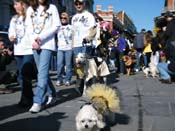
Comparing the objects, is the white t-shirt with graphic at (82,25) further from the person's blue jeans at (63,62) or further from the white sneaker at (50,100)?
the person's blue jeans at (63,62)

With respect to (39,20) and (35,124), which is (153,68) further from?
(35,124)

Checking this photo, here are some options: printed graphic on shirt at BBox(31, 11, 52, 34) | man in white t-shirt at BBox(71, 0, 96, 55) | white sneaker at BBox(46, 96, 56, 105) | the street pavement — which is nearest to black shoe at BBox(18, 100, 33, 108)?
the street pavement

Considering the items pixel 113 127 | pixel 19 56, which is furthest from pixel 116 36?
pixel 113 127

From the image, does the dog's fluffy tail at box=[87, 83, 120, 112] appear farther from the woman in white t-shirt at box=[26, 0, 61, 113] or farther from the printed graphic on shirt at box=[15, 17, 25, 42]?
the printed graphic on shirt at box=[15, 17, 25, 42]

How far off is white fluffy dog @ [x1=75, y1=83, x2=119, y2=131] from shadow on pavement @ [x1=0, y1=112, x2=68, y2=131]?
2.26 ft

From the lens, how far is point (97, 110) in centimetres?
571

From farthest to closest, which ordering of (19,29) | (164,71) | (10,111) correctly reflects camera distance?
(164,71), (19,29), (10,111)

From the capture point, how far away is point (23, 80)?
320 inches

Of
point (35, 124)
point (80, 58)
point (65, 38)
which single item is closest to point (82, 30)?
point (80, 58)

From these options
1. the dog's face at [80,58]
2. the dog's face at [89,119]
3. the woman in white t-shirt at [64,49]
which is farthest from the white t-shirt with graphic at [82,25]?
the dog's face at [89,119]

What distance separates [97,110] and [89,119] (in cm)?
33

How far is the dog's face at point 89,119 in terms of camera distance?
5.41m

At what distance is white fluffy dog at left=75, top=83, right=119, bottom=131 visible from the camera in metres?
5.44

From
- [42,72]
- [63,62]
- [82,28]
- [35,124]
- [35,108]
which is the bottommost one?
[35,124]
